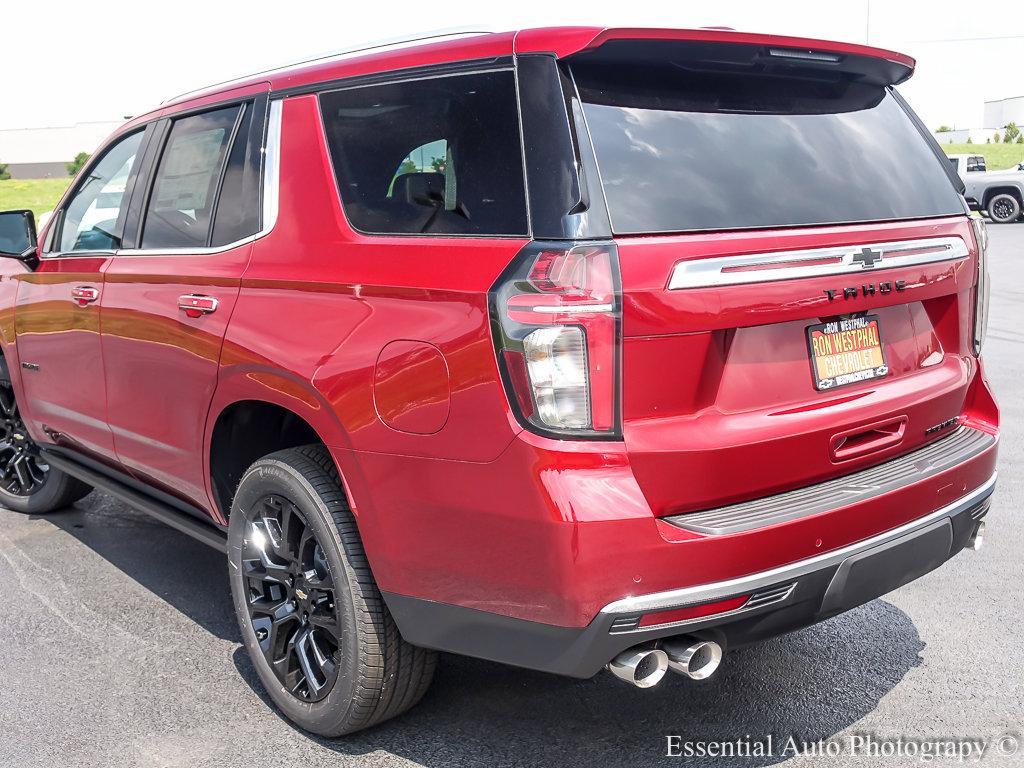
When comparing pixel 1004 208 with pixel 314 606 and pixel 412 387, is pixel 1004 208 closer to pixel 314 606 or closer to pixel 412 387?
pixel 314 606

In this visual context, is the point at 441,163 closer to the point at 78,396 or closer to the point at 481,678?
the point at 481,678

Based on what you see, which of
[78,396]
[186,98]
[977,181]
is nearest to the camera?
[186,98]

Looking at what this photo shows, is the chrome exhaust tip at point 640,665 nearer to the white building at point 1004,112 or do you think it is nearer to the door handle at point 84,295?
the door handle at point 84,295

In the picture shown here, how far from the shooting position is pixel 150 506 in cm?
409

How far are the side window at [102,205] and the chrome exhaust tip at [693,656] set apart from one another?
2.78 metres

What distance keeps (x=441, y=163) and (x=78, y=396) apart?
2429 millimetres

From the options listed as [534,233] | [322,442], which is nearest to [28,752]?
[322,442]

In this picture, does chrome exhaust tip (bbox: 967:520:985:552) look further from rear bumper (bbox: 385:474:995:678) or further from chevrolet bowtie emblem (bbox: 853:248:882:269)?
chevrolet bowtie emblem (bbox: 853:248:882:269)

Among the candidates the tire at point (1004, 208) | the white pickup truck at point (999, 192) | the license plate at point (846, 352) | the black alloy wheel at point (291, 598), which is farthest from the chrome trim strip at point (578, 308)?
the tire at point (1004, 208)

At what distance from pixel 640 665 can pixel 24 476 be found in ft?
13.8

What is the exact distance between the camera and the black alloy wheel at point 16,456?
5.52 metres

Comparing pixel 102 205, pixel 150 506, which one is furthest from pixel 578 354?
pixel 102 205

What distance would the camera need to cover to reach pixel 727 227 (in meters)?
2.58

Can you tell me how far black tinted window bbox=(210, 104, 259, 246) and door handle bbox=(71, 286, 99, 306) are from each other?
922 millimetres
